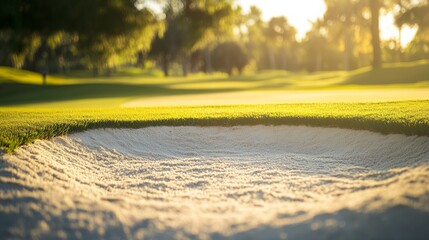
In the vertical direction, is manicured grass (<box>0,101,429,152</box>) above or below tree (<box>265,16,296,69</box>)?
below

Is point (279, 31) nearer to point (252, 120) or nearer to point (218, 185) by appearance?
point (252, 120)

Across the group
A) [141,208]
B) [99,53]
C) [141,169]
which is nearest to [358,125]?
[141,169]

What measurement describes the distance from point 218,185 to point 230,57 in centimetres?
7041

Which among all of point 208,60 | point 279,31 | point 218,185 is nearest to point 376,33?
point 218,185

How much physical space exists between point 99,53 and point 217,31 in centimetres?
847

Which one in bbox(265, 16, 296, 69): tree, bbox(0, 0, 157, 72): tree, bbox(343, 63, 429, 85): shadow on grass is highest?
bbox(265, 16, 296, 69): tree

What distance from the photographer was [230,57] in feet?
248

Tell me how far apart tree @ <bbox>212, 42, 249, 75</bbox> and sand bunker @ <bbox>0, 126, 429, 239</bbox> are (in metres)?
66.8

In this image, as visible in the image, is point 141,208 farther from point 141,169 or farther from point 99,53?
point 99,53

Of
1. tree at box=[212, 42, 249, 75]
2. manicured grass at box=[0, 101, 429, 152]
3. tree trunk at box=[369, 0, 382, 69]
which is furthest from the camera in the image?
tree at box=[212, 42, 249, 75]

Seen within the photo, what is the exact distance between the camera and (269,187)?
20.8 feet

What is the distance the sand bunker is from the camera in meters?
4.72

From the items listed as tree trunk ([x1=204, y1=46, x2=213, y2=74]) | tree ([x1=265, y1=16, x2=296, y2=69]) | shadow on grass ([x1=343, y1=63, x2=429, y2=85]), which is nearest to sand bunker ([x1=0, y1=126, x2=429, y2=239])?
shadow on grass ([x1=343, y1=63, x2=429, y2=85])

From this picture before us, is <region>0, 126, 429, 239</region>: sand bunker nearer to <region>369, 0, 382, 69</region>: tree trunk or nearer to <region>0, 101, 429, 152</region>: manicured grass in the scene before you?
<region>0, 101, 429, 152</region>: manicured grass
